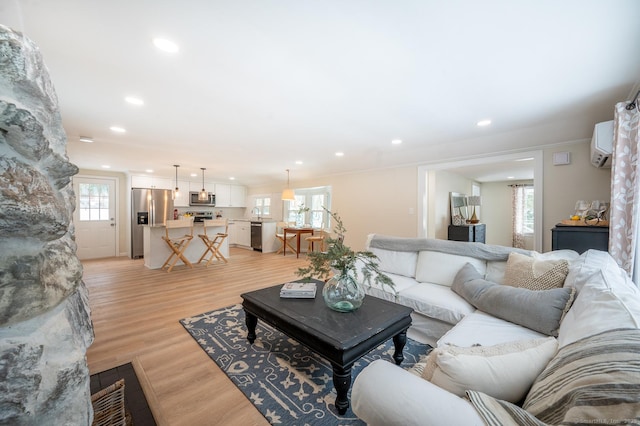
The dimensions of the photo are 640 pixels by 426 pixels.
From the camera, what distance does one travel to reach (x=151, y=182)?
21.9ft

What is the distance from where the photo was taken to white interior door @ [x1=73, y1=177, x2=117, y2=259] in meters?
5.95

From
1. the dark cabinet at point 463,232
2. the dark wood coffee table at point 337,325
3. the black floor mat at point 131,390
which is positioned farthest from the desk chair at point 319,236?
the black floor mat at point 131,390

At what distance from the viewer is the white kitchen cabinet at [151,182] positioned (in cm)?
639

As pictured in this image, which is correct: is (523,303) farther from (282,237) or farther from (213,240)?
(282,237)

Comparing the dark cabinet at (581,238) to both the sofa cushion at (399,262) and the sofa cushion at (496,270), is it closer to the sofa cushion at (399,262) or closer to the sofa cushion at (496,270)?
the sofa cushion at (496,270)

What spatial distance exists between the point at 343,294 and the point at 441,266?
4.29 feet

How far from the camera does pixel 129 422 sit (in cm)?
116

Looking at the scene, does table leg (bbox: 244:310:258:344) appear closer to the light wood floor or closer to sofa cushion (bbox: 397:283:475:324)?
the light wood floor

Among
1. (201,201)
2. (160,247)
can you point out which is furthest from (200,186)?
(160,247)

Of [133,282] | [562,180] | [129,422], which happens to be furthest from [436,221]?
[133,282]

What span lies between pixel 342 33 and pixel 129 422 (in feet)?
7.49

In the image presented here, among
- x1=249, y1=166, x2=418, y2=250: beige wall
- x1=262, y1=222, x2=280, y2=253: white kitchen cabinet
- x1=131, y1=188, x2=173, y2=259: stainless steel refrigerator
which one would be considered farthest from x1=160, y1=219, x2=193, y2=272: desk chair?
x1=249, y1=166, x2=418, y2=250: beige wall

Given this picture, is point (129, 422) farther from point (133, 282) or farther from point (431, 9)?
point (133, 282)

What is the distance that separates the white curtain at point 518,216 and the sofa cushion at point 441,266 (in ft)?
18.3
